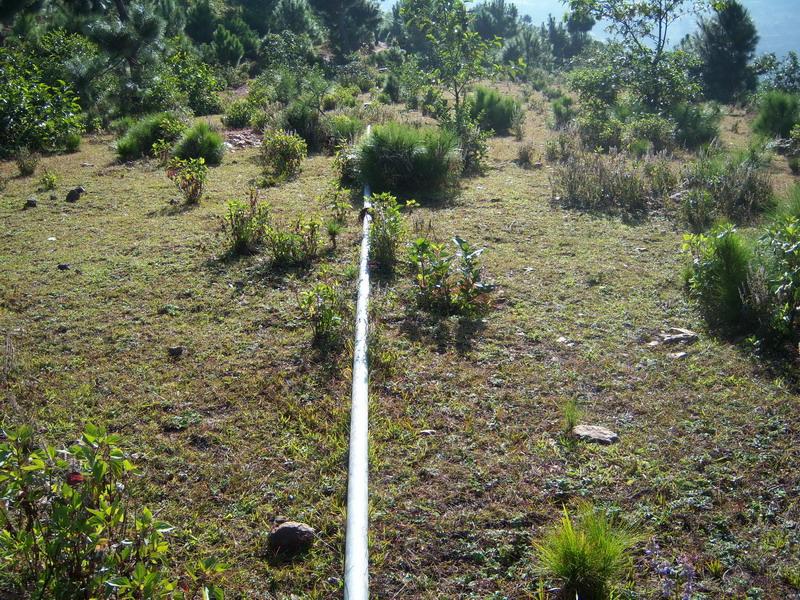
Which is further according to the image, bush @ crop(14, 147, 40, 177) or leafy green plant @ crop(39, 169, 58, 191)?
bush @ crop(14, 147, 40, 177)

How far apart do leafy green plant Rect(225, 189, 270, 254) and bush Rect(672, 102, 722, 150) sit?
875 centimetres

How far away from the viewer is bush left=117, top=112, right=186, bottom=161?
9.25 meters

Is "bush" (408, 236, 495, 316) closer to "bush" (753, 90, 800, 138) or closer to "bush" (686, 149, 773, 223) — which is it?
"bush" (686, 149, 773, 223)

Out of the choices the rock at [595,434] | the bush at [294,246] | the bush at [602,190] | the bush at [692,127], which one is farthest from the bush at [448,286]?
the bush at [692,127]

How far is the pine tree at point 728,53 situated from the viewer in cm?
2303

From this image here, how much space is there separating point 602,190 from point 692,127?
20.0ft

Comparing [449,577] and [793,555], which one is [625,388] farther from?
[449,577]

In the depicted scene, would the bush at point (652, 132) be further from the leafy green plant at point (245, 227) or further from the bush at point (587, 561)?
the bush at point (587, 561)

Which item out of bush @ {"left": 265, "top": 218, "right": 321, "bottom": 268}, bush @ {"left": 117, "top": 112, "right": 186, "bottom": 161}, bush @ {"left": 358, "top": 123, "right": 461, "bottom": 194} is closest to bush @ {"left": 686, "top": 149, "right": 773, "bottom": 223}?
bush @ {"left": 358, "top": 123, "right": 461, "bottom": 194}

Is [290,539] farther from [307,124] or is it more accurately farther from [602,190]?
[307,124]

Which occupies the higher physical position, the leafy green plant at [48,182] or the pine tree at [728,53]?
the pine tree at [728,53]

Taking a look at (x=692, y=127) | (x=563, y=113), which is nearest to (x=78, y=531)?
(x=692, y=127)

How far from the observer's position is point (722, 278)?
418 centimetres

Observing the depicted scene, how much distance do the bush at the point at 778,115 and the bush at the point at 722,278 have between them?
817cm
